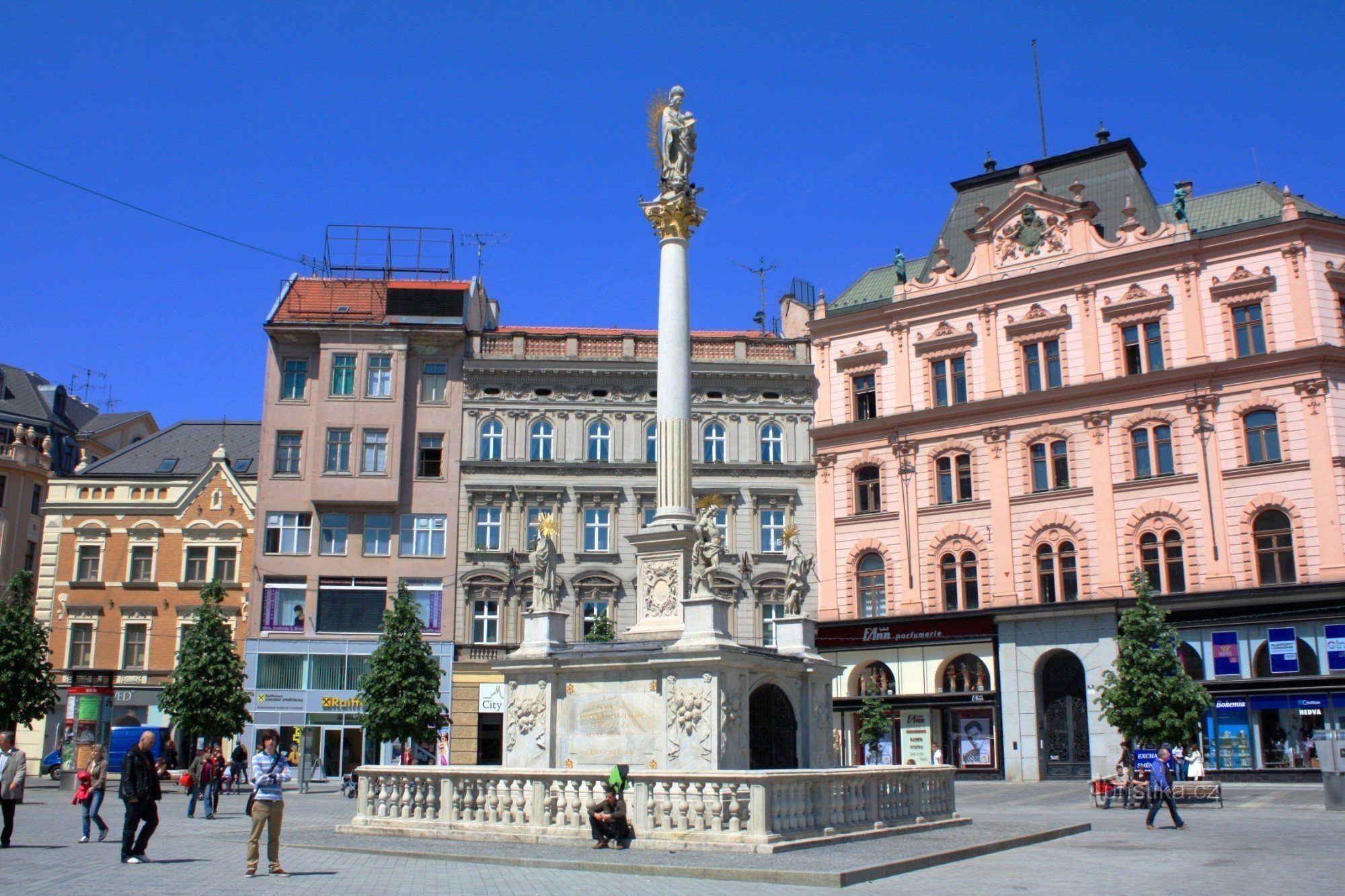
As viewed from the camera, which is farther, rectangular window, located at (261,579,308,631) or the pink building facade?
rectangular window, located at (261,579,308,631)

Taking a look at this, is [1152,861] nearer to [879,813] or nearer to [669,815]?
[879,813]

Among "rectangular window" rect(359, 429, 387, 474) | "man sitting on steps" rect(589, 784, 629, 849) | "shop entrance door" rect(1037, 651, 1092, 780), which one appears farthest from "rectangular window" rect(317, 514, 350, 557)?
"man sitting on steps" rect(589, 784, 629, 849)

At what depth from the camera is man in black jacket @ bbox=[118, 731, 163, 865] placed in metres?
15.0

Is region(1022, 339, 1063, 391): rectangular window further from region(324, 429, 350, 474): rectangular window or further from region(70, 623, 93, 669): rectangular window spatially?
region(70, 623, 93, 669): rectangular window

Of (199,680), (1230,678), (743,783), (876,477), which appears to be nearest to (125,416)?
(199,680)

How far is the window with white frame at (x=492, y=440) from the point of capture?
48.8 metres

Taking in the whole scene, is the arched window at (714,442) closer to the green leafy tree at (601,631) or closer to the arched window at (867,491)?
the arched window at (867,491)

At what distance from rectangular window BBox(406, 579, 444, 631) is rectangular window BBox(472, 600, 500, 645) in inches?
51.6

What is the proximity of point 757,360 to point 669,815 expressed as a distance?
34656 millimetres

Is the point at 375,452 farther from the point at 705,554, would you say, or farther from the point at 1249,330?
the point at 1249,330

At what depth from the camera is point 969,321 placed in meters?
46.2

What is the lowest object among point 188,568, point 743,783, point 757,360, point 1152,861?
point 1152,861

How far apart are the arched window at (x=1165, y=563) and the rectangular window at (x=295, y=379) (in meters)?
32.0

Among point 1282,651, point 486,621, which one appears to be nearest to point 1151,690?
point 1282,651
